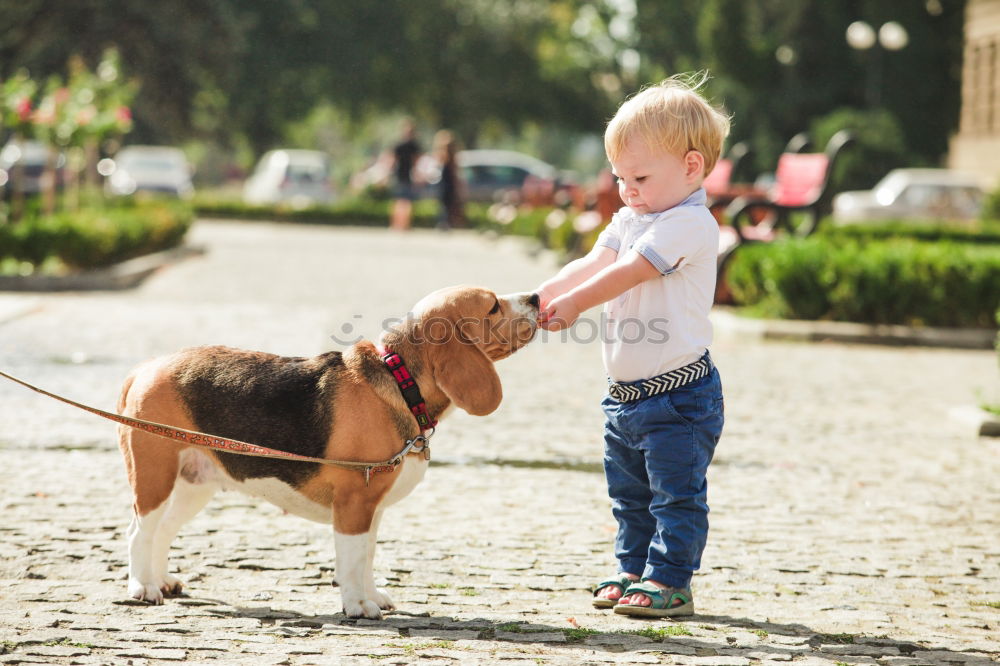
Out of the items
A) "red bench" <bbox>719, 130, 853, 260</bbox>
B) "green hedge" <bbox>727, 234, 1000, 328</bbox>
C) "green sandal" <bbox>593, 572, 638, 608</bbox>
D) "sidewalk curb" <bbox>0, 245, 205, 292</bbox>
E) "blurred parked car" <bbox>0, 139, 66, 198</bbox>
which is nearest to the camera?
"green sandal" <bbox>593, 572, 638, 608</bbox>

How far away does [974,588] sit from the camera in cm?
484

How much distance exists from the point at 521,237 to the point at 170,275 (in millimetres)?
11529

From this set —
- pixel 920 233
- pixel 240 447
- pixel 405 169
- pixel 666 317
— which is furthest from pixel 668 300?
pixel 405 169

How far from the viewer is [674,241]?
4246mm

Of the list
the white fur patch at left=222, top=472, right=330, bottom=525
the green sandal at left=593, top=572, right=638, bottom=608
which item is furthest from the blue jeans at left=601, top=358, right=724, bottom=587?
the white fur patch at left=222, top=472, right=330, bottom=525

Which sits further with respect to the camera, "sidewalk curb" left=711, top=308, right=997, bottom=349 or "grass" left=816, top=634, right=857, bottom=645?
"sidewalk curb" left=711, top=308, right=997, bottom=349

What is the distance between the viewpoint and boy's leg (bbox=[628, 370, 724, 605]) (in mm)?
4320

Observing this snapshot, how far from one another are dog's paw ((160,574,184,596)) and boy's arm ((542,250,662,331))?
4.74ft

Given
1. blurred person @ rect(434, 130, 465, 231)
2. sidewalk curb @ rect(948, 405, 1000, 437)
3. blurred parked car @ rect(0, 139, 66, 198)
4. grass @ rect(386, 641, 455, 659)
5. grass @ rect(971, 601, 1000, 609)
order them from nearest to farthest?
grass @ rect(386, 641, 455, 659) → grass @ rect(971, 601, 1000, 609) → sidewalk curb @ rect(948, 405, 1000, 437) → blurred person @ rect(434, 130, 465, 231) → blurred parked car @ rect(0, 139, 66, 198)

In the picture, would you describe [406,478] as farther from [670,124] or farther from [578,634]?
[670,124]

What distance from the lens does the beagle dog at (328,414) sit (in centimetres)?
410

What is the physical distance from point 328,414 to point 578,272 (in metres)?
0.94

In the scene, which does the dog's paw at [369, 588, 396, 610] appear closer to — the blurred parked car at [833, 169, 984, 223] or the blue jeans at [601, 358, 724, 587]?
the blue jeans at [601, 358, 724, 587]

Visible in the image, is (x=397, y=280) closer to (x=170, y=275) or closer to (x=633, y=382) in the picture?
(x=170, y=275)
